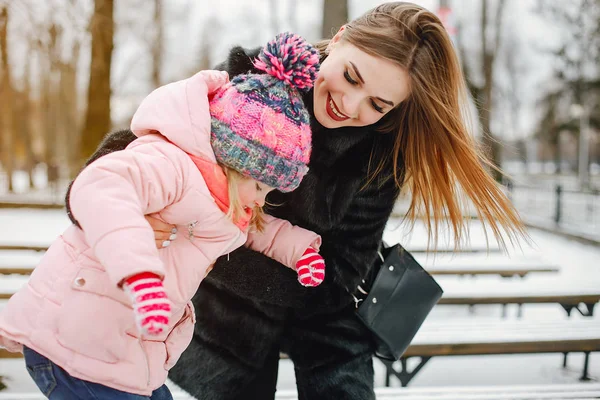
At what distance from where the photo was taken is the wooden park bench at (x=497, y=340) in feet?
8.90

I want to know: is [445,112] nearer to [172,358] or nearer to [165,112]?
[165,112]

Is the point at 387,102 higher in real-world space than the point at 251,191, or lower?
higher

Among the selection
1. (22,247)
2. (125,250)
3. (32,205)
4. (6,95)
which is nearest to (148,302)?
(125,250)

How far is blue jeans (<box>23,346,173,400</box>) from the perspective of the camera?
44.7 inches

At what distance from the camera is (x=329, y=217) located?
5.31 feet

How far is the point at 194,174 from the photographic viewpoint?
1.15 metres

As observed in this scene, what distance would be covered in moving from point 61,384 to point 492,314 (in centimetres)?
465

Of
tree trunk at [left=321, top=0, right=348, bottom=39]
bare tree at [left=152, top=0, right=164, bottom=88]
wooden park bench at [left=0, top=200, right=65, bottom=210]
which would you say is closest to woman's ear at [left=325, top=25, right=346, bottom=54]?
tree trunk at [left=321, top=0, right=348, bottom=39]

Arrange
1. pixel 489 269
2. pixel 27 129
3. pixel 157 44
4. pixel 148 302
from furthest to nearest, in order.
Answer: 1. pixel 27 129
2. pixel 157 44
3. pixel 489 269
4. pixel 148 302

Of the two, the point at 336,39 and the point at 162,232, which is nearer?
the point at 162,232

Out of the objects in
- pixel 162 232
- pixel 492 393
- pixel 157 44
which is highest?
pixel 162 232

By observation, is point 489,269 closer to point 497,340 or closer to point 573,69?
point 497,340

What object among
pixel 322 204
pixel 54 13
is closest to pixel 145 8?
pixel 54 13

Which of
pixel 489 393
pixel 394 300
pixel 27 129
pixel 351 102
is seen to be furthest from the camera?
pixel 27 129
